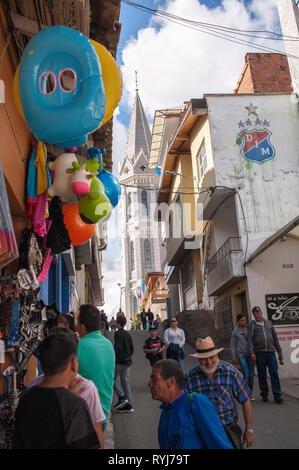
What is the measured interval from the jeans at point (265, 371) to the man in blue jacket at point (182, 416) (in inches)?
220

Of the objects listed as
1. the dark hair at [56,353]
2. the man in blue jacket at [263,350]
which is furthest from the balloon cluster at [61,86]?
the man in blue jacket at [263,350]

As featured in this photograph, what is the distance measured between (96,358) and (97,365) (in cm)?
5

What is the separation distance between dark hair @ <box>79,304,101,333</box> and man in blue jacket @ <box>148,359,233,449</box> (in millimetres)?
958

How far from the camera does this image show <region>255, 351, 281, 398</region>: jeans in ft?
24.8

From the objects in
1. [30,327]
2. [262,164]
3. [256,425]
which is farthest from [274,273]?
[30,327]

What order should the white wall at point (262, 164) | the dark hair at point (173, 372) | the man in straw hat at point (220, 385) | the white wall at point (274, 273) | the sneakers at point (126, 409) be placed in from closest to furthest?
the dark hair at point (173, 372), the man in straw hat at point (220, 385), the sneakers at point (126, 409), the white wall at point (274, 273), the white wall at point (262, 164)

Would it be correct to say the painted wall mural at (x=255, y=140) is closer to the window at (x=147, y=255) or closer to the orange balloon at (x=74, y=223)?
the orange balloon at (x=74, y=223)

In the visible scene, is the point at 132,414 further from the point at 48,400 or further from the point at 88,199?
the point at 48,400

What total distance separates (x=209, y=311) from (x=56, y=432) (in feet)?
55.2

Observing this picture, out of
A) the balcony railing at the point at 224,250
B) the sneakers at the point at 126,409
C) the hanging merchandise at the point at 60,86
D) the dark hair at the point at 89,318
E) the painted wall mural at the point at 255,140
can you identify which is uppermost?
the painted wall mural at the point at 255,140

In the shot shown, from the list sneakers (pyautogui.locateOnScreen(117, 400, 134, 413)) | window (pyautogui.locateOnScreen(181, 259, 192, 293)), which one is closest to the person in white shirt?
sneakers (pyautogui.locateOnScreen(117, 400, 134, 413))

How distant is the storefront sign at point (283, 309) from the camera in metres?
12.0

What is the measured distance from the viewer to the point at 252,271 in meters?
13.0

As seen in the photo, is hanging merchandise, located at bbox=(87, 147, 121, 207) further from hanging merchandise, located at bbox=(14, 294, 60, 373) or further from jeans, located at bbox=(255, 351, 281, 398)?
jeans, located at bbox=(255, 351, 281, 398)
